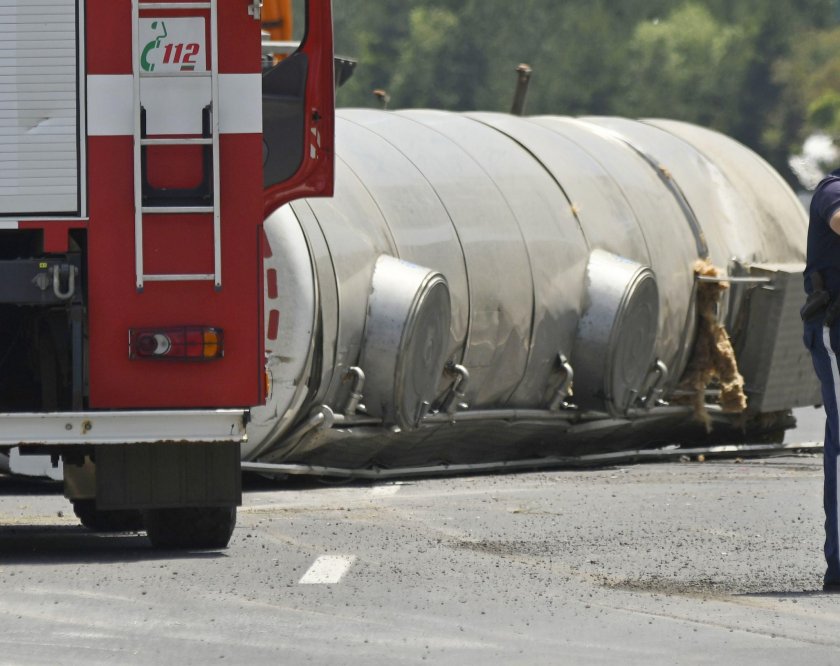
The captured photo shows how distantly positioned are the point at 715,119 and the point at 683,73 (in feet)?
9.76

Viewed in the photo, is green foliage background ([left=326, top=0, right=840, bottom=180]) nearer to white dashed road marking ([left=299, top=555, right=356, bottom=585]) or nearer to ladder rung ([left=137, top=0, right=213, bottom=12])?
white dashed road marking ([left=299, top=555, right=356, bottom=585])

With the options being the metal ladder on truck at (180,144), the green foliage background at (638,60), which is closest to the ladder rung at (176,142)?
the metal ladder on truck at (180,144)

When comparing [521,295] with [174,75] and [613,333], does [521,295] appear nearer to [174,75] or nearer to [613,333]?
[613,333]

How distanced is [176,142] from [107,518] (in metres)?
2.83

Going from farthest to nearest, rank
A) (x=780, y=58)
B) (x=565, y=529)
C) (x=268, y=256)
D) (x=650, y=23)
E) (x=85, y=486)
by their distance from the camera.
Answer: (x=650, y=23)
(x=780, y=58)
(x=268, y=256)
(x=565, y=529)
(x=85, y=486)

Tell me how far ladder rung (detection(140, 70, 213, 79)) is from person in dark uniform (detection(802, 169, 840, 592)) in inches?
102

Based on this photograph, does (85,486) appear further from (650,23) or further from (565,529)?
(650,23)

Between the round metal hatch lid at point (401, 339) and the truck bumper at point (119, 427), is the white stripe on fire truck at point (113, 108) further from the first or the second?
the round metal hatch lid at point (401, 339)

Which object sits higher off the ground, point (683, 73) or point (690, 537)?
point (690, 537)

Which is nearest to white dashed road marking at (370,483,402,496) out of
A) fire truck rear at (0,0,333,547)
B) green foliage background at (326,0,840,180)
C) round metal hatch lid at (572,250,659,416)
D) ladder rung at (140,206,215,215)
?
round metal hatch lid at (572,250,659,416)

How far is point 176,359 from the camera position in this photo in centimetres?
916

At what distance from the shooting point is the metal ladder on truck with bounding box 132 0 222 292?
29.8 ft

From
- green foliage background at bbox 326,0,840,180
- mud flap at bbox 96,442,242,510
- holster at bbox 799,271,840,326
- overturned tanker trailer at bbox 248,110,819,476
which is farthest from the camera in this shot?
green foliage background at bbox 326,0,840,180

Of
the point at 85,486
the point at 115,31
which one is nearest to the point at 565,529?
the point at 85,486
